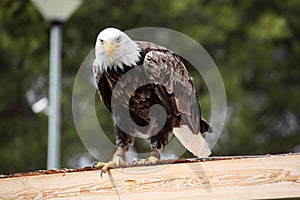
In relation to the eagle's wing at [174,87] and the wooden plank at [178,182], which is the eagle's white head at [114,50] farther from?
the wooden plank at [178,182]

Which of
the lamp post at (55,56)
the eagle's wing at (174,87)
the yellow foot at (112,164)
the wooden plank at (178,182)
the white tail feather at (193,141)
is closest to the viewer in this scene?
the wooden plank at (178,182)

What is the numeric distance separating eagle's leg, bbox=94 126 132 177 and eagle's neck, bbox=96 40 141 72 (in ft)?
1.17

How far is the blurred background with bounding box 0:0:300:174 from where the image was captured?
35.9ft

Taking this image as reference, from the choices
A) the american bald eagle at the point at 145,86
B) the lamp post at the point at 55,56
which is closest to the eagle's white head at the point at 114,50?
the american bald eagle at the point at 145,86

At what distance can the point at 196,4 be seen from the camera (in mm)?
11883

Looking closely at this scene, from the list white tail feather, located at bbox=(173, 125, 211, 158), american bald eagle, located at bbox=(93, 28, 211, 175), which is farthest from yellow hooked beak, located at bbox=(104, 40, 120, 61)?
white tail feather, located at bbox=(173, 125, 211, 158)

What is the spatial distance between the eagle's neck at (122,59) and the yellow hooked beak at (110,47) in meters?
0.04

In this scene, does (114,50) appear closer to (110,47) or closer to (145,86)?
(110,47)

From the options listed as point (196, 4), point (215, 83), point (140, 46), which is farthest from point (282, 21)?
point (140, 46)

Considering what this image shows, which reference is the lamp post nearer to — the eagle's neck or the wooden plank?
the eagle's neck

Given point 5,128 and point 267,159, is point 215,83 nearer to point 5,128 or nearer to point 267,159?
point 5,128

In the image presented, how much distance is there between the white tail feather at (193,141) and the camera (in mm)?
3814

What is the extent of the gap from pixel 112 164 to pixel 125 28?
7936 millimetres

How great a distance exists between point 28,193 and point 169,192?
0.68 meters
